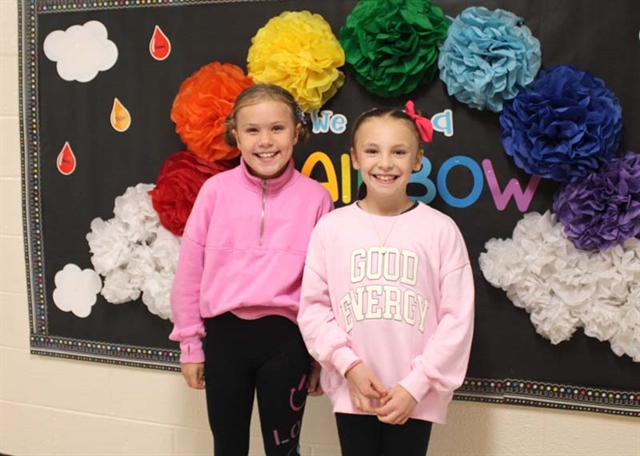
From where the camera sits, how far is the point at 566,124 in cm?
140

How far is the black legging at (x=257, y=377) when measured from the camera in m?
1.42

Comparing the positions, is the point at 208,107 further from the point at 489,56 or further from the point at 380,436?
the point at 380,436

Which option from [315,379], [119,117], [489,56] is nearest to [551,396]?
[315,379]

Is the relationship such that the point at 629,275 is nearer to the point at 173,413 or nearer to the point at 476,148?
the point at 476,148

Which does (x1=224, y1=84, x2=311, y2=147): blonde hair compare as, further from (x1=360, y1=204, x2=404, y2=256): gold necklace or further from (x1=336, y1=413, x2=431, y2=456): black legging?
(x1=336, y1=413, x2=431, y2=456): black legging

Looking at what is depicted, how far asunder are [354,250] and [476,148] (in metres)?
0.45

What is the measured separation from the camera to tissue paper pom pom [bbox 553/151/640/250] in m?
1.42

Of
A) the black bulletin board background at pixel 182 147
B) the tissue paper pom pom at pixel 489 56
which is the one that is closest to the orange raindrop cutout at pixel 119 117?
the black bulletin board background at pixel 182 147


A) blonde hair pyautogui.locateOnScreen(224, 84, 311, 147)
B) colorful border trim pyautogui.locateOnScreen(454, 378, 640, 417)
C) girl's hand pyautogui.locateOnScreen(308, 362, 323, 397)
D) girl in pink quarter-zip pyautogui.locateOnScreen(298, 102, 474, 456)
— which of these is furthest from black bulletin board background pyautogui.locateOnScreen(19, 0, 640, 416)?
girl's hand pyautogui.locateOnScreen(308, 362, 323, 397)

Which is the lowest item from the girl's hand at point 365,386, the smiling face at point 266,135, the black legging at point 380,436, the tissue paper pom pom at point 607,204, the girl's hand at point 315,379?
the black legging at point 380,436

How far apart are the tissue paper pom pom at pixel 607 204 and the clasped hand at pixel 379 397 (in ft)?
1.86

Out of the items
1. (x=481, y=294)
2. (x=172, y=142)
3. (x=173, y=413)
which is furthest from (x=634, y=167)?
(x=173, y=413)

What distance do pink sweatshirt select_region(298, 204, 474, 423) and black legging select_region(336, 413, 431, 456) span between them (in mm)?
34

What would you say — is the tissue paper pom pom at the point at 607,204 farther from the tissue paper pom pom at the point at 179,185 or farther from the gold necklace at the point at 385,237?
the tissue paper pom pom at the point at 179,185
